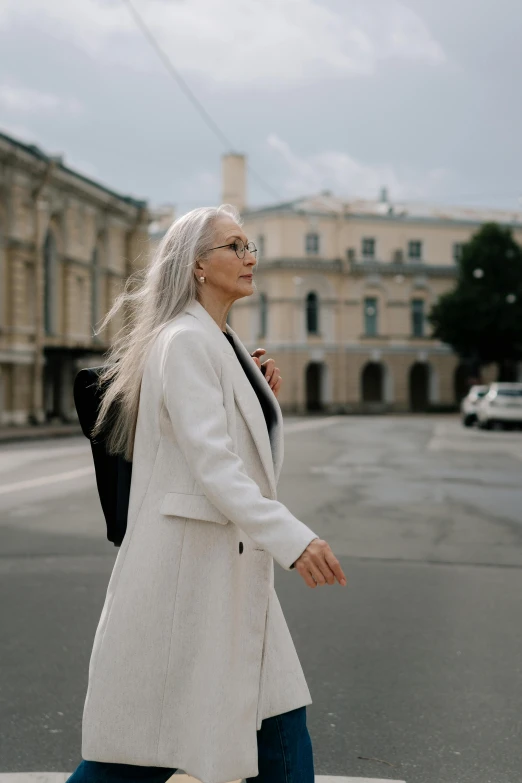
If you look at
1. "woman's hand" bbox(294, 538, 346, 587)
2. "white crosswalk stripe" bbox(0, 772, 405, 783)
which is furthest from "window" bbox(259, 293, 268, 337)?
"woman's hand" bbox(294, 538, 346, 587)

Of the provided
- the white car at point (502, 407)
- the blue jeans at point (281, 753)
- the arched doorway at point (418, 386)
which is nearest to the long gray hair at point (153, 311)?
the blue jeans at point (281, 753)

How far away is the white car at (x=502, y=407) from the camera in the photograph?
34.5 m

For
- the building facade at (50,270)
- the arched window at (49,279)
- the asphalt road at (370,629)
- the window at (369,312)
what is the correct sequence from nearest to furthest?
the asphalt road at (370,629) → the building facade at (50,270) → the arched window at (49,279) → the window at (369,312)

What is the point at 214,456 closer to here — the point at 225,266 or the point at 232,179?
the point at 225,266

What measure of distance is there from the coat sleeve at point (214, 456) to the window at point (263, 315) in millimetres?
60898

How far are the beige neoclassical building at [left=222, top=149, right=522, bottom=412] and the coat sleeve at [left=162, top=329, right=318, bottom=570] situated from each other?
59.3 meters

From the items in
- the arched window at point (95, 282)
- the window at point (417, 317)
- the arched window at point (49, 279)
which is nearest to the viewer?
the arched window at point (49, 279)

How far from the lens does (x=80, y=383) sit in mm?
2736

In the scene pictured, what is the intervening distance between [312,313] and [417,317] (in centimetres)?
694

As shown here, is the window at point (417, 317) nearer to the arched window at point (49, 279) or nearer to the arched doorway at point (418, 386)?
the arched doorway at point (418, 386)

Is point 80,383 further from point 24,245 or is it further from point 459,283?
point 459,283

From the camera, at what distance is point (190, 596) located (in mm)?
2514

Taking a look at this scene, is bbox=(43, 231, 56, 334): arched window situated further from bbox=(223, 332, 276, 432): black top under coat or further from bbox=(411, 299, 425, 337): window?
bbox=(223, 332, 276, 432): black top under coat

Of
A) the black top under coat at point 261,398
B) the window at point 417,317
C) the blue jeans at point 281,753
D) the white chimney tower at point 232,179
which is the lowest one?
the blue jeans at point 281,753
